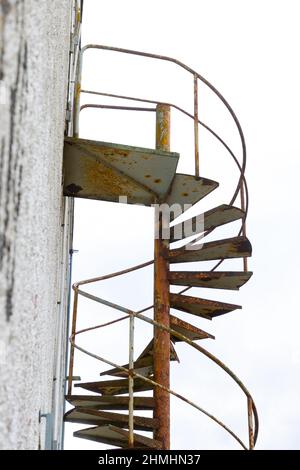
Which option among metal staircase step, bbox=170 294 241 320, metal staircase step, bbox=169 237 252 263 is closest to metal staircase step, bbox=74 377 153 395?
metal staircase step, bbox=170 294 241 320

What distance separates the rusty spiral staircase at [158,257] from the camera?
600cm

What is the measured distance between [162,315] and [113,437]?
1287 millimetres

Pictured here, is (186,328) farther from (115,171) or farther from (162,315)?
(115,171)

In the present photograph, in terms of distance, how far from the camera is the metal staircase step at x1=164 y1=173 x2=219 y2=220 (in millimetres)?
6527

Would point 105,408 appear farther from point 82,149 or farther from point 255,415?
point 82,149

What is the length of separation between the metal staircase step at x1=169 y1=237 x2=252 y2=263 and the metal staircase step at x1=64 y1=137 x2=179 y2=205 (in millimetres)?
635

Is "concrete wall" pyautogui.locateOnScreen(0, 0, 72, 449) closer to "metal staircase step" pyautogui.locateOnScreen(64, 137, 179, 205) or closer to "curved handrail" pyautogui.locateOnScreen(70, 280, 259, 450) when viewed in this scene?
"curved handrail" pyautogui.locateOnScreen(70, 280, 259, 450)

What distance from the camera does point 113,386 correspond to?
21.6ft

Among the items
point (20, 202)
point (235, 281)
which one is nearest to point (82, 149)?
point (235, 281)

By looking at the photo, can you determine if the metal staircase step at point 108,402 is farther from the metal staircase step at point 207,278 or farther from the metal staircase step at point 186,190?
the metal staircase step at point 186,190

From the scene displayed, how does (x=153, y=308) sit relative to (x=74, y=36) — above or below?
below

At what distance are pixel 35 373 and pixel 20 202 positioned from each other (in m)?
0.91

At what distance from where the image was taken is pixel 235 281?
7027mm
